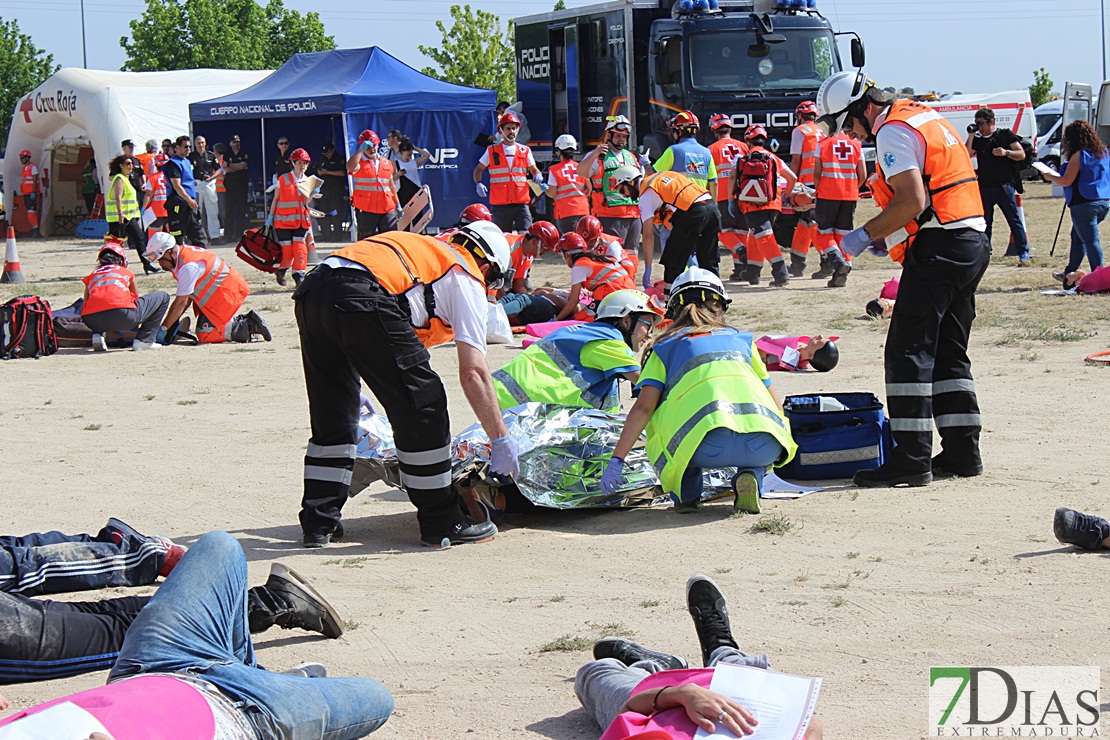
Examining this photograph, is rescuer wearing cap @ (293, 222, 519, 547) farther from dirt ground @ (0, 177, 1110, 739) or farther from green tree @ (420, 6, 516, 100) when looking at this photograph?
green tree @ (420, 6, 516, 100)

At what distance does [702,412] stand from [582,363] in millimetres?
1040

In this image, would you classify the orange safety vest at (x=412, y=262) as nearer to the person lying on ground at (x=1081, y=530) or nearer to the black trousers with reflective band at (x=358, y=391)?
the black trousers with reflective band at (x=358, y=391)

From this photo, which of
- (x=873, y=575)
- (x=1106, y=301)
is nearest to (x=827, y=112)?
(x=873, y=575)

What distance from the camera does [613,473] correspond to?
247 inches

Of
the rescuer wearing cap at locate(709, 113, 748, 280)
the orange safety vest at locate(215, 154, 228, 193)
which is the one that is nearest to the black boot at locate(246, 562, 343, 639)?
the rescuer wearing cap at locate(709, 113, 748, 280)

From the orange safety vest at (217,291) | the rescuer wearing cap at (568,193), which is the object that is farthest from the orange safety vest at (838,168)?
the orange safety vest at (217,291)

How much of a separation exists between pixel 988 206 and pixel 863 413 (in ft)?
33.0

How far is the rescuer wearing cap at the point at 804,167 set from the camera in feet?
53.5

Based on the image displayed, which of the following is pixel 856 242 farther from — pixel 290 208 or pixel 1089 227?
pixel 290 208

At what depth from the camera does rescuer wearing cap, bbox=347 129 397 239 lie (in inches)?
713

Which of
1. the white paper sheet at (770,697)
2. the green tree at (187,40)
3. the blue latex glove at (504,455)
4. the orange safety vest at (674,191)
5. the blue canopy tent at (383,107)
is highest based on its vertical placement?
the green tree at (187,40)

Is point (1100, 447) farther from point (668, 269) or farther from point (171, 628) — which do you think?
point (668, 269)

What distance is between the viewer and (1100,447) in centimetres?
723

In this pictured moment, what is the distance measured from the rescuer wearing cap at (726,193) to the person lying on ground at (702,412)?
9.85 meters
